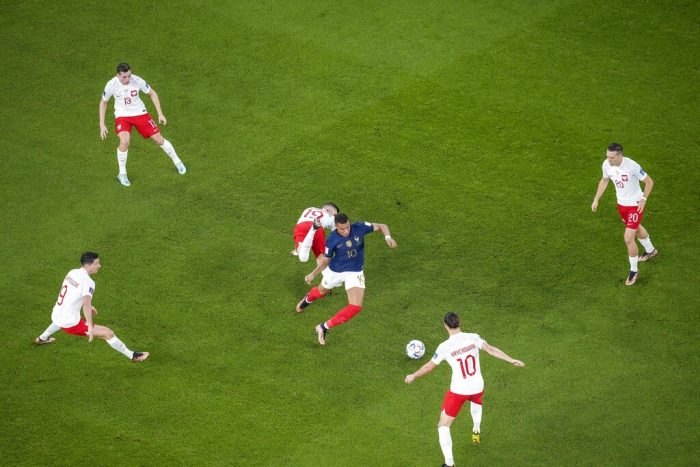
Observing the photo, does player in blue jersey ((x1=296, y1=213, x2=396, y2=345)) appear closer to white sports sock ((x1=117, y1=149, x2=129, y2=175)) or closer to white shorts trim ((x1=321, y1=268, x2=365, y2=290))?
white shorts trim ((x1=321, y1=268, x2=365, y2=290))

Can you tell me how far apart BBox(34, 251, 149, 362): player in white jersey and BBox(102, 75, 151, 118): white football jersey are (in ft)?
13.3

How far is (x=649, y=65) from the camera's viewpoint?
19.5 meters

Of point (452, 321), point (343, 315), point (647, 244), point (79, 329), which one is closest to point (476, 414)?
point (452, 321)

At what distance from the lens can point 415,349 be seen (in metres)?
14.0

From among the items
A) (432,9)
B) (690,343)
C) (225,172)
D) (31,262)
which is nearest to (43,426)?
(31,262)

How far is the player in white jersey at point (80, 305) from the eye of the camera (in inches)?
528

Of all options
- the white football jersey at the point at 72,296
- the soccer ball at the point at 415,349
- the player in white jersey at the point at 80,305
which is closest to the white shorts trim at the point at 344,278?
the soccer ball at the point at 415,349

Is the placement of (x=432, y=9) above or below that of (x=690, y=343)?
above

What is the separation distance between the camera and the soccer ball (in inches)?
552

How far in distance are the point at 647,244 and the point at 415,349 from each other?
4.53 m

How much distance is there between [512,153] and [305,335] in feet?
19.3

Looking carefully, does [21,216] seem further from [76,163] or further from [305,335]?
[305,335]

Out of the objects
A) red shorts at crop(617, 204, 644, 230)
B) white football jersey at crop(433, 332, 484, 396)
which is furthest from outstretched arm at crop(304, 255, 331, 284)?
red shorts at crop(617, 204, 644, 230)

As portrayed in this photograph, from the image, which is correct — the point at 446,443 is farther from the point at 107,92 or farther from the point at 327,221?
the point at 107,92
